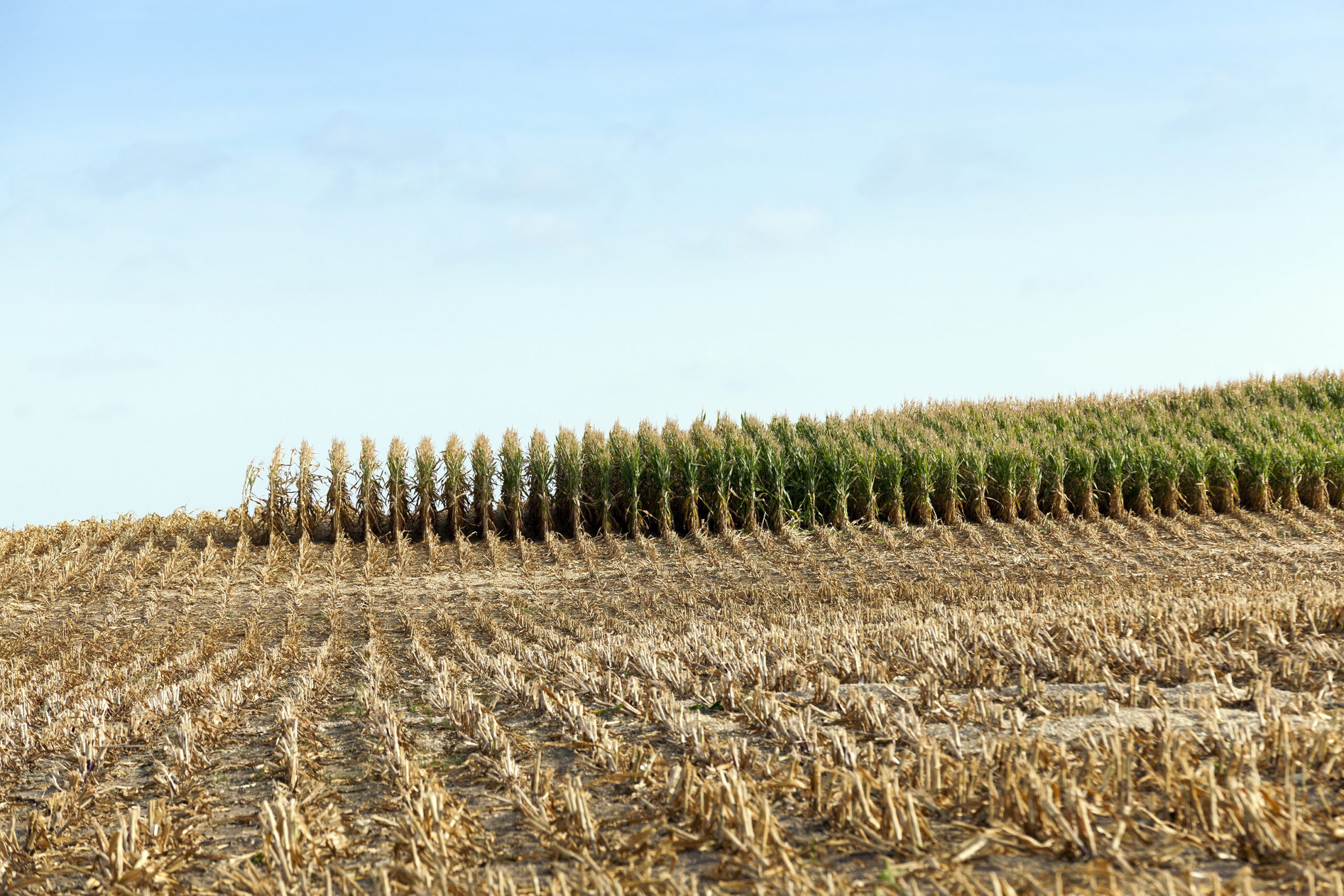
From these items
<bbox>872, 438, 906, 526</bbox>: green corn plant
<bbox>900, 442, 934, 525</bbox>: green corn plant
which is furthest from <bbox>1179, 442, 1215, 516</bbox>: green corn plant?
<bbox>872, 438, 906, 526</bbox>: green corn plant

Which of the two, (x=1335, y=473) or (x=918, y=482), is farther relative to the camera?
(x=1335, y=473)

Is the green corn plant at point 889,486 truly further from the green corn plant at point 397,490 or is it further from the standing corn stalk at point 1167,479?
the green corn plant at point 397,490

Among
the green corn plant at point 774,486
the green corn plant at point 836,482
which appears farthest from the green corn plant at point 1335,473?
the green corn plant at point 774,486

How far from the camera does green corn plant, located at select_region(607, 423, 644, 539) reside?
1923cm

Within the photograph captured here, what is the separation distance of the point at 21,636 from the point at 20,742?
7.42m

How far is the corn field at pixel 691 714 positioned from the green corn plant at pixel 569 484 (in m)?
1.79

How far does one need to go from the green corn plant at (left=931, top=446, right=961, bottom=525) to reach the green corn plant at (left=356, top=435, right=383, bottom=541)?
36.0ft

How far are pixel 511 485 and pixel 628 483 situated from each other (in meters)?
Result: 2.39

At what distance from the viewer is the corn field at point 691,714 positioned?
3.76 meters

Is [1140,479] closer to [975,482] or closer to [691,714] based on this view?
[975,482]

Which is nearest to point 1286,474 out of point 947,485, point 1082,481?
point 1082,481

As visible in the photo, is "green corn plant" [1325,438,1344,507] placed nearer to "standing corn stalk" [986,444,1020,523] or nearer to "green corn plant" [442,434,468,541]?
"standing corn stalk" [986,444,1020,523]

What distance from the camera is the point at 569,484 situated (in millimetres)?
19625

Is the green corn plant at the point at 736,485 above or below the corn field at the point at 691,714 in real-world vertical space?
above
